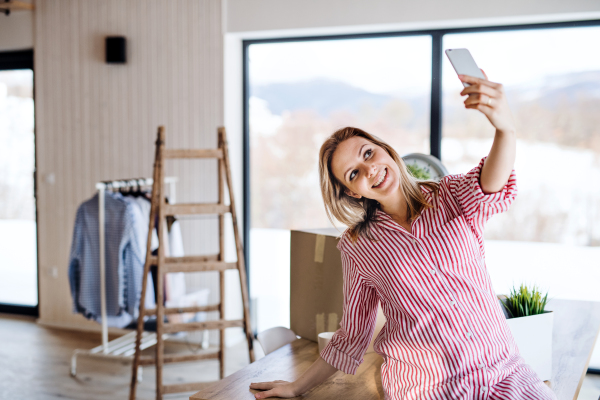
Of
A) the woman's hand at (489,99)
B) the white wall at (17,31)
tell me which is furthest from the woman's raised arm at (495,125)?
the white wall at (17,31)

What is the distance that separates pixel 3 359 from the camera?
3602 millimetres

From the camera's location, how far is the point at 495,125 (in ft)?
3.23

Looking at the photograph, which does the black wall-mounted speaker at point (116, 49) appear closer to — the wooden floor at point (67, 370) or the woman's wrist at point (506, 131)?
the wooden floor at point (67, 370)

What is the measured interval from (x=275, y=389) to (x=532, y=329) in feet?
2.13

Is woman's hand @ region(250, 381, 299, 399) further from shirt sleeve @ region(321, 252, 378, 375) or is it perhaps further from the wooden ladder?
the wooden ladder

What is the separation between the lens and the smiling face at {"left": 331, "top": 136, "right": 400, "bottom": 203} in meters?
1.23

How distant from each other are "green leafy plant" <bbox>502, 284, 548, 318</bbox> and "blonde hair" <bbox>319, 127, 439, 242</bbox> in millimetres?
363

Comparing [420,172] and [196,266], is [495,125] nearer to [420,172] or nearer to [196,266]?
[420,172]

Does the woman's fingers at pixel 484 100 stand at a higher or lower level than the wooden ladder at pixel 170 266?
higher

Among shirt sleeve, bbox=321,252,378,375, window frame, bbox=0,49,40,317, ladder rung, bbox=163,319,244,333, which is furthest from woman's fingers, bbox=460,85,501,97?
window frame, bbox=0,49,40,317

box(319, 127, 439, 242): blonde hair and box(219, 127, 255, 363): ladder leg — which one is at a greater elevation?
box(319, 127, 439, 242): blonde hair

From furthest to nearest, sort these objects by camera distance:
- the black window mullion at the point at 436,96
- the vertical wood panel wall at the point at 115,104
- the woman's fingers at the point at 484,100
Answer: the vertical wood panel wall at the point at 115,104 → the black window mullion at the point at 436,96 → the woman's fingers at the point at 484,100

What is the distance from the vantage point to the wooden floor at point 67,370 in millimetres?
3094

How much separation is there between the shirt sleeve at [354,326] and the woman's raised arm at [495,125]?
37 cm
